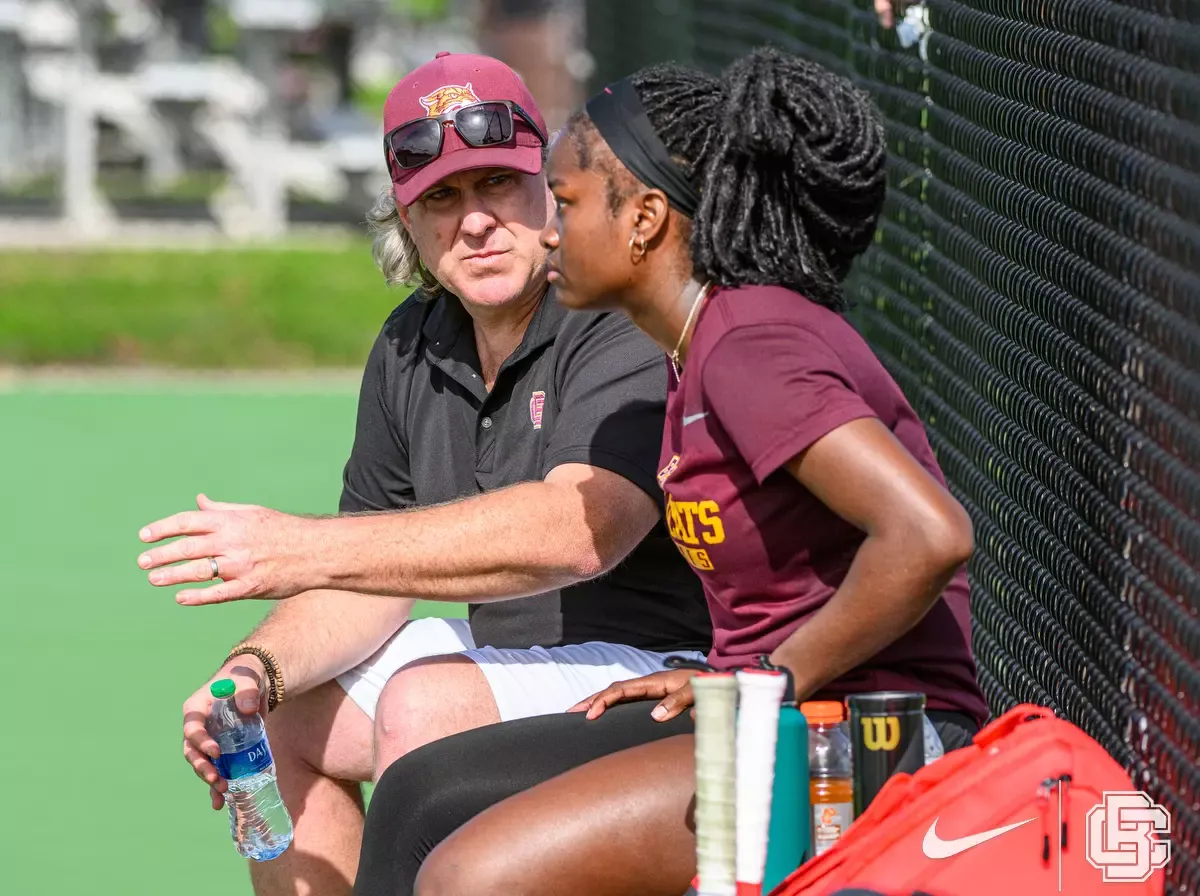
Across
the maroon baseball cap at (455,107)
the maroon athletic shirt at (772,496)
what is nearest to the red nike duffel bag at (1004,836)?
the maroon athletic shirt at (772,496)

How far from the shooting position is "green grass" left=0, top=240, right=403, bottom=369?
1241 centimetres

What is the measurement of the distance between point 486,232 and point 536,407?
1.18 ft

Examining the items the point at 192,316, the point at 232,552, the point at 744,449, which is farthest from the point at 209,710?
the point at 192,316

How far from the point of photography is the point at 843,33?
5.57 meters

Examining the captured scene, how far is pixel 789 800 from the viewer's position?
2.47 m

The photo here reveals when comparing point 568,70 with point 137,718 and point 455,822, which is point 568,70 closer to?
point 137,718

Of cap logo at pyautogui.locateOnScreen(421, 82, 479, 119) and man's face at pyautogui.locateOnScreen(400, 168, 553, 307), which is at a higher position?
cap logo at pyautogui.locateOnScreen(421, 82, 479, 119)

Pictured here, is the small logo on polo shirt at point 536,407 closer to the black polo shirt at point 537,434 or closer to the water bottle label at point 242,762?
the black polo shirt at point 537,434

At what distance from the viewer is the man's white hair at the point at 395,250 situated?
4156 millimetres

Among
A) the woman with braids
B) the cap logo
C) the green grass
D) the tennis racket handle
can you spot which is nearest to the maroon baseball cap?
the cap logo

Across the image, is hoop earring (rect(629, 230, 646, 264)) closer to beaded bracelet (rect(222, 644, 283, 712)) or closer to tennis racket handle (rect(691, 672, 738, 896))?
tennis racket handle (rect(691, 672, 738, 896))

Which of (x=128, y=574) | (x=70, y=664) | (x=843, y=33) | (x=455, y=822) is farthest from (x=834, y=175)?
(x=128, y=574)

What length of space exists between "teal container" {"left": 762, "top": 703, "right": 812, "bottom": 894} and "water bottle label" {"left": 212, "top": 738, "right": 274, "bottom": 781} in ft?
4.45

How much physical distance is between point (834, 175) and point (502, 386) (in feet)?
4.20
